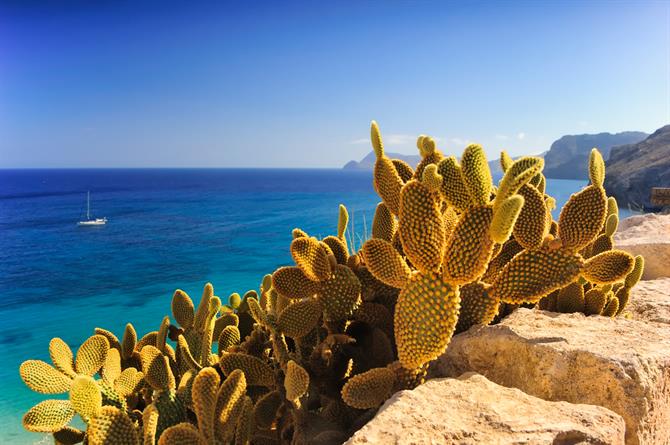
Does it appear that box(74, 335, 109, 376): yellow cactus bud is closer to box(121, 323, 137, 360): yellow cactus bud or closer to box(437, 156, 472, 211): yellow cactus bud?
box(121, 323, 137, 360): yellow cactus bud

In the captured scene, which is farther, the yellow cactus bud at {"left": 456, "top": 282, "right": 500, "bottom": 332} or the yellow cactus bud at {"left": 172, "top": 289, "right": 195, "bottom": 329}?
the yellow cactus bud at {"left": 172, "top": 289, "right": 195, "bottom": 329}

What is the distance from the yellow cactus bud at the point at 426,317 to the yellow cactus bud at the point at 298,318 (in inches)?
14.0

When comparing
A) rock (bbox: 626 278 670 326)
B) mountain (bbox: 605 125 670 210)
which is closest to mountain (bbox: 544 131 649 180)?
mountain (bbox: 605 125 670 210)

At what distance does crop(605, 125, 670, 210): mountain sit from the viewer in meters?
30.3

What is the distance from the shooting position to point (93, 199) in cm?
6594

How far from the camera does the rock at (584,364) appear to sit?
1.10 metres

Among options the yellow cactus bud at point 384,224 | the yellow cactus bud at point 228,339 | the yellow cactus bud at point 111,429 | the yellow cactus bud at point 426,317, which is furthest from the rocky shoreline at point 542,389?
the yellow cactus bud at point 228,339

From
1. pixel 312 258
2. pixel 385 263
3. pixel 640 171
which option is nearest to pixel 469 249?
pixel 385 263

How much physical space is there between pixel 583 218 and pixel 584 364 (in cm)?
46

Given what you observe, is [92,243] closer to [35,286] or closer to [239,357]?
[35,286]

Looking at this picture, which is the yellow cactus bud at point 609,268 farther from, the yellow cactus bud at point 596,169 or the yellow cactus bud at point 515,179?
the yellow cactus bud at point 515,179

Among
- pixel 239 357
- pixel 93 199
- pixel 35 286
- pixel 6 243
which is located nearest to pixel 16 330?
pixel 35 286

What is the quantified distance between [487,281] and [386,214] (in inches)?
17.2

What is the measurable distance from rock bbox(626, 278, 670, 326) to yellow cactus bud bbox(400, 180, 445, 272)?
117cm
